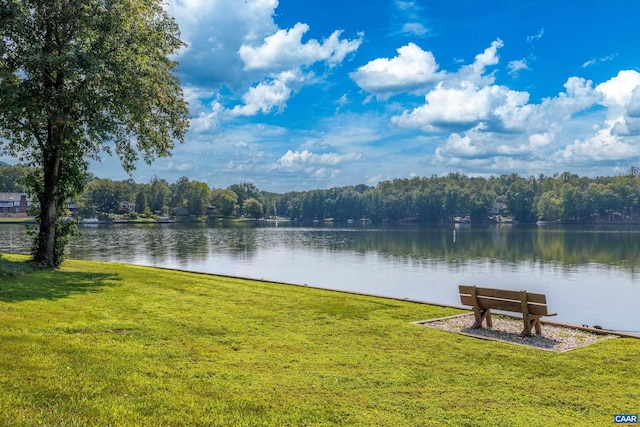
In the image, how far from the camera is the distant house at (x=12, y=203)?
176000 mm

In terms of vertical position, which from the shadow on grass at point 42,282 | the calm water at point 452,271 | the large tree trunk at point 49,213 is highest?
the large tree trunk at point 49,213

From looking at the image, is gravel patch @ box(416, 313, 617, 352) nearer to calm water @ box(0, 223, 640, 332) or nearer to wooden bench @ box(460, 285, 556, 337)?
wooden bench @ box(460, 285, 556, 337)

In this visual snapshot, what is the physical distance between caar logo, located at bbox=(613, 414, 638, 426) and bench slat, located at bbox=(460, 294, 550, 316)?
15.9ft

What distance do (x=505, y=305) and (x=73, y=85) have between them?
17.2m

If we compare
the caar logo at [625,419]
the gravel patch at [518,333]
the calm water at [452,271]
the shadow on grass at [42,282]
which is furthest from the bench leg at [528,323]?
the shadow on grass at [42,282]

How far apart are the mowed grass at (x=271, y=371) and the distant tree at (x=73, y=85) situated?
732cm

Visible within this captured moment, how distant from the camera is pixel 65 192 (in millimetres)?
22328

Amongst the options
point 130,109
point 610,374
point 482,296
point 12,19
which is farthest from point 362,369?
point 12,19

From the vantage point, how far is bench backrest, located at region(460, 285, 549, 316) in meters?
12.5

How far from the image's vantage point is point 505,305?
513 inches

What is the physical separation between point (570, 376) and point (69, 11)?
762 inches

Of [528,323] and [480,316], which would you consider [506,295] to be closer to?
[528,323]

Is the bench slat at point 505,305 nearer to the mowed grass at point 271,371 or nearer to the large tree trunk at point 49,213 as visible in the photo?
the mowed grass at point 271,371

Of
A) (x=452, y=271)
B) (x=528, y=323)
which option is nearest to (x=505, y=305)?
(x=528, y=323)
